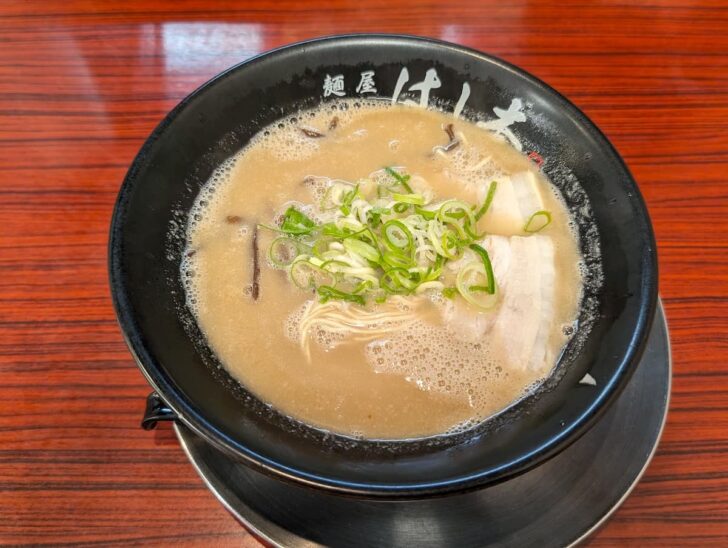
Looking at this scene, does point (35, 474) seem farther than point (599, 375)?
Yes

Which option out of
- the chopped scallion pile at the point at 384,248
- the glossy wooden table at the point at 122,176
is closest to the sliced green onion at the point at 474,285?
→ the chopped scallion pile at the point at 384,248

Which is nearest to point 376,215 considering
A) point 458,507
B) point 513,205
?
point 513,205

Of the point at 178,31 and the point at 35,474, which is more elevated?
the point at 178,31

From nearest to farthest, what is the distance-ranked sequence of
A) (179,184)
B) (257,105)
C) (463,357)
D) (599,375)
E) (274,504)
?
(599,375)
(274,504)
(463,357)
(179,184)
(257,105)

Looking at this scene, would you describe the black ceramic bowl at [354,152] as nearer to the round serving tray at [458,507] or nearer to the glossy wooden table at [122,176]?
the round serving tray at [458,507]

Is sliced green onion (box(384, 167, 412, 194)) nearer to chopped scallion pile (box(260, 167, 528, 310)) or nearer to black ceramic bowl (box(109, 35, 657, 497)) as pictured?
chopped scallion pile (box(260, 167, 528, 310))

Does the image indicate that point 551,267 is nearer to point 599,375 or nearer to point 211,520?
point 599,375

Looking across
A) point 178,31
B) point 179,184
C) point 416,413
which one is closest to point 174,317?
point 179,184

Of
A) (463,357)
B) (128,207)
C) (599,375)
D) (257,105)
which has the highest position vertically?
(257,105)
